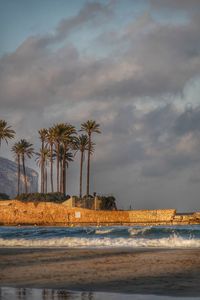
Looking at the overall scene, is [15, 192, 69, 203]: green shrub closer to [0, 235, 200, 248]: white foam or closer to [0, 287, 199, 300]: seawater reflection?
[0, 235, 200, 248]: white foam

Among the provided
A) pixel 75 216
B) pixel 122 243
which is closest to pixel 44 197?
pixel 75 216

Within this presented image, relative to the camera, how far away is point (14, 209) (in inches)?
3046

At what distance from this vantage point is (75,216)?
72750mm

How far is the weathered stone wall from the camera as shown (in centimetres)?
6956

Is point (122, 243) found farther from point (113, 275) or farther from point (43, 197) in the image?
point (43, 197)

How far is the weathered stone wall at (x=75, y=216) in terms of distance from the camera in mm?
69562

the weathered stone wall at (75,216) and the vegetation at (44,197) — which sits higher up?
the vegetation at (44,197)

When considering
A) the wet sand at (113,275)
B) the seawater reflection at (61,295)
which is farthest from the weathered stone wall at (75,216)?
the seawater reflection at (61,295)

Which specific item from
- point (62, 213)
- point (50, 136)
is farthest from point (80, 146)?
point (62, 213)

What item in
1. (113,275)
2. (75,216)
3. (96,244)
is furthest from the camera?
(75,216)

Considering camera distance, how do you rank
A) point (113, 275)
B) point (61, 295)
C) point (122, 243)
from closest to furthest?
point (61, 295) < point (113, 275) < point (122, 243)

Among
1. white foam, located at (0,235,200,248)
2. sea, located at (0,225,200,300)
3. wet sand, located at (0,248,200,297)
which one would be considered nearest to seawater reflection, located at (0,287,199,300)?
sea, located at (0,225,200,300)

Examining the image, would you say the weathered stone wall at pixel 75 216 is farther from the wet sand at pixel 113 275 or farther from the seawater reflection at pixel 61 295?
the seawater reflection at pixel 61 295

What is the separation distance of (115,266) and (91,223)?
57.8 meters
